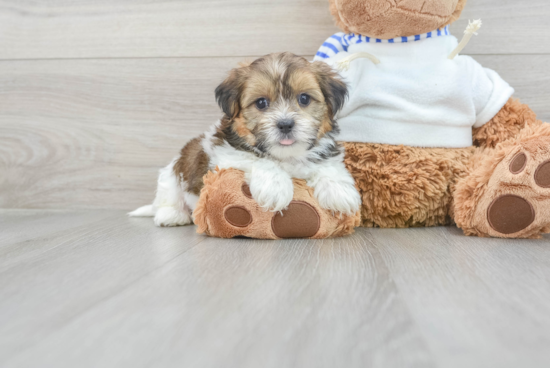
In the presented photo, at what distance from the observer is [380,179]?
172cm

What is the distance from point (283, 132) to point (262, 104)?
14 cm

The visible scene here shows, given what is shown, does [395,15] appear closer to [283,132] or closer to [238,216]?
[283,132]

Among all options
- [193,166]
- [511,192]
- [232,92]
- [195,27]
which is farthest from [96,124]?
[511,192]

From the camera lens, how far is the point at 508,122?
5.88 feet

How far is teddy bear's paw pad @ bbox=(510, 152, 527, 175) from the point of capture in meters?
1.41

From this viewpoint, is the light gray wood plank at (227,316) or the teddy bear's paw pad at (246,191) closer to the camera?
the light gray wood plank at (227,316)

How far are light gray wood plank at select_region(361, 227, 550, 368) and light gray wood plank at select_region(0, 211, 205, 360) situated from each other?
2.06 feet

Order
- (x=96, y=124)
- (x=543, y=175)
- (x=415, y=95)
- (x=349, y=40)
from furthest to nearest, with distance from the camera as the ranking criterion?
(x=96, y=124)
(x=349, y=40)
(x=415, y=95)
(x=543, y=175)

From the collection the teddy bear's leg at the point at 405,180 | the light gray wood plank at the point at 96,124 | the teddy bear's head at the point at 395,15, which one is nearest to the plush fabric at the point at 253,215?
the teddy bear's leg at the point at 405,180

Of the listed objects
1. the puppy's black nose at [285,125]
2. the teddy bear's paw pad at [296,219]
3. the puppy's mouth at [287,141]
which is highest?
the puppy's black nose at [285,125]

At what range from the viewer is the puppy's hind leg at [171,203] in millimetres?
1930

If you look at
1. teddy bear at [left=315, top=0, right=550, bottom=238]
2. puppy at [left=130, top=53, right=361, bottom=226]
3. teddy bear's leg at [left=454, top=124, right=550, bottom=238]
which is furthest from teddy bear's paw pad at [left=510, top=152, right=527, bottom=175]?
puppy at [left=130, top=53, right=361, bottom=226]

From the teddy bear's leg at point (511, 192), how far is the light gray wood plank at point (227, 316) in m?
0.45

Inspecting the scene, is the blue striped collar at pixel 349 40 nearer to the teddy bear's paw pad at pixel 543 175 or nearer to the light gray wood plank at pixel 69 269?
the teddy bear's paw pad at pixel 543 175
